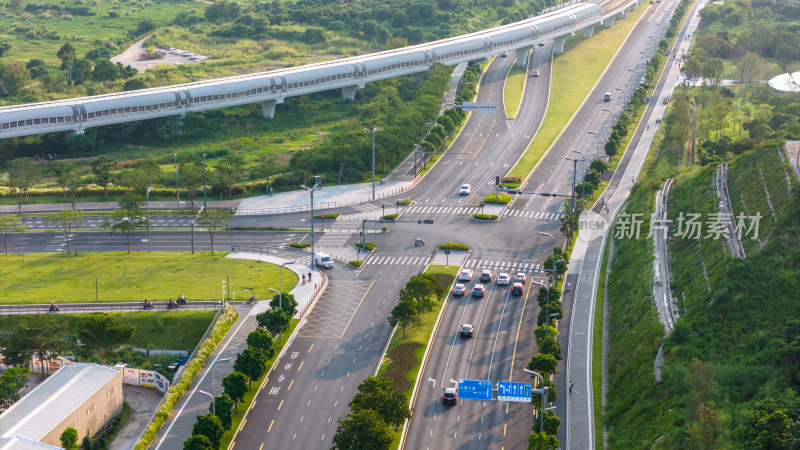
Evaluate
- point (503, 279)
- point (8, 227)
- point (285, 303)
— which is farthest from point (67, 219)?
point (503, 279)

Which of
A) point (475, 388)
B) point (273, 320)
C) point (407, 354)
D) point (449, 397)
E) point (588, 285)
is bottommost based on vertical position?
point (407, 354)

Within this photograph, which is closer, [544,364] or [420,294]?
[544,364]

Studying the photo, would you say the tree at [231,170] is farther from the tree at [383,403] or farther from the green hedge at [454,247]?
the tree at [383,403]

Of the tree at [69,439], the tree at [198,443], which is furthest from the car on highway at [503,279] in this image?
the tree at [69,439]

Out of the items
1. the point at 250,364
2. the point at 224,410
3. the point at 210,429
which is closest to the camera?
the point at 210,429

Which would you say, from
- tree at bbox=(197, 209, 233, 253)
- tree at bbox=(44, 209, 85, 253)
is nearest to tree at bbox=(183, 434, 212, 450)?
tree at bbox=(197, 209, 233, 253)

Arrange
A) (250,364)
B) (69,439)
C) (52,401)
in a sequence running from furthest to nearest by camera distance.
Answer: (250,364) → (52,401) → (69,439)

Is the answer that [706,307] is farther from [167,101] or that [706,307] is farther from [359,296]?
[167,101]

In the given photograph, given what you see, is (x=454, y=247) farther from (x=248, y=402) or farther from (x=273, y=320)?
(x=248, y=402)
